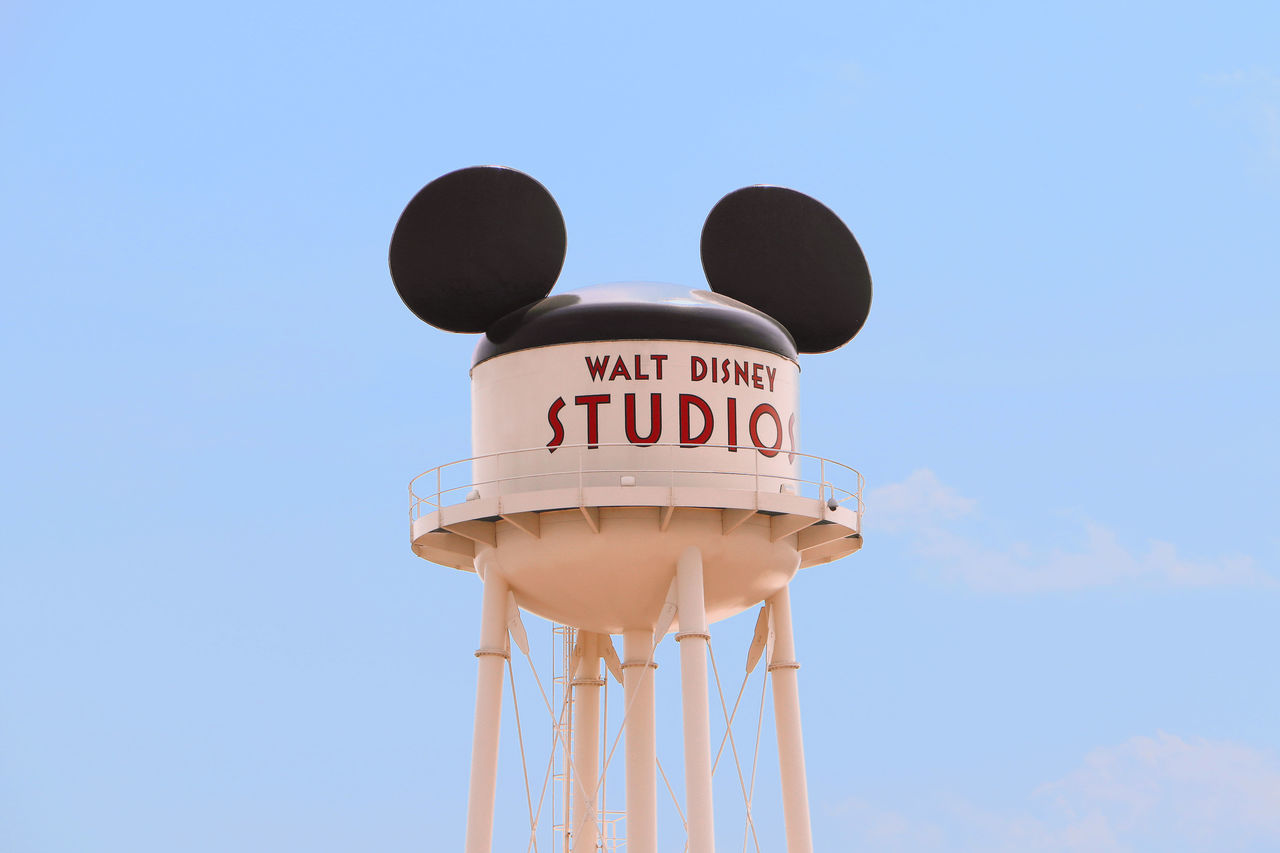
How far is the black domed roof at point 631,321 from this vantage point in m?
26.5

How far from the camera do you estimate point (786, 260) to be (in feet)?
96.0

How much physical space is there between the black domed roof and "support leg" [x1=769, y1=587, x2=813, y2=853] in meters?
3.90

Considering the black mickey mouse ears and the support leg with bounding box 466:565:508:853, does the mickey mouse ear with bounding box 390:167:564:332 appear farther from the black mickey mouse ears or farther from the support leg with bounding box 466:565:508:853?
the support leg with bounding box 466:565:508:853

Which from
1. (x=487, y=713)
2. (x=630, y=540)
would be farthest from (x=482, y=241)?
(x=487, y=713)

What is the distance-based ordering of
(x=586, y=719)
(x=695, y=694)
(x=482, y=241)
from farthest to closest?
(x=586, y=719), (x=482, y=241), (x=695, y=694)

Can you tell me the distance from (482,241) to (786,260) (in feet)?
16.1

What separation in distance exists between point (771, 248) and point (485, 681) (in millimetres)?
8097

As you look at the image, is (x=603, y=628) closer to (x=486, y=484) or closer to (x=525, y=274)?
(x=486, y=484)

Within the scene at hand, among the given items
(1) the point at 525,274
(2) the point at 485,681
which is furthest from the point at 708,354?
(2) the point at 485,681

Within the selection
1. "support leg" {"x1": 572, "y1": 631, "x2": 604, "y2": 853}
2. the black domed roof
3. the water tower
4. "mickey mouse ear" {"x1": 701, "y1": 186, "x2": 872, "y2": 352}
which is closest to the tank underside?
the water tower

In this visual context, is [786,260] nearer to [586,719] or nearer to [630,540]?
[630,540]

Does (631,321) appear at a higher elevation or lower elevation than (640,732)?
higher

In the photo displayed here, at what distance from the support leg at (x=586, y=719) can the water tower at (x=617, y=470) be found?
6.11 ft

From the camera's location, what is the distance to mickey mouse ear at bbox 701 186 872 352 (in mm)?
29172
